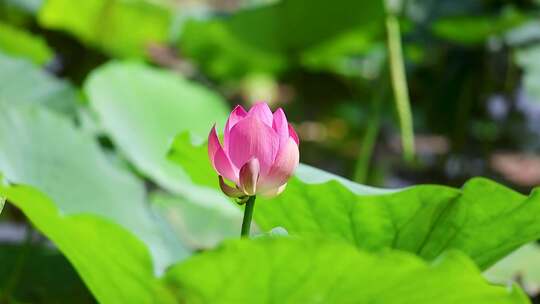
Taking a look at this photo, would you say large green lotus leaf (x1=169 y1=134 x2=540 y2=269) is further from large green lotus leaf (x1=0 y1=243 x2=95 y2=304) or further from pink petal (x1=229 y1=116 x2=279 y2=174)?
large green lotus leaf (x1=0 y1=243 x2=95 y2=304)

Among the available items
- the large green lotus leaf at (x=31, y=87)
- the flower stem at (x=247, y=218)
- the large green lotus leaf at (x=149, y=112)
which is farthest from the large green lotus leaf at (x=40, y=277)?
the flower stem at (x=247, y=218)

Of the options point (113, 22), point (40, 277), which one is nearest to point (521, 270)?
point (40, 277)

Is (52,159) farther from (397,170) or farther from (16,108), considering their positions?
(397,170)

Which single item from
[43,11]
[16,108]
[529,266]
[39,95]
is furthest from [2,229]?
[529,266]

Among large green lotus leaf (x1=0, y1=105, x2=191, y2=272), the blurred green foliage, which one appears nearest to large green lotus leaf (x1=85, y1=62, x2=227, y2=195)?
the blurred green foliage

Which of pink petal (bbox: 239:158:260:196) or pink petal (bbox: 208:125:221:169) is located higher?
pink petal (bbox: 208:125:221:169)

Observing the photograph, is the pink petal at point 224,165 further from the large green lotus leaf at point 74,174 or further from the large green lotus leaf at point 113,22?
the large green lotus leaf at point 113,22
